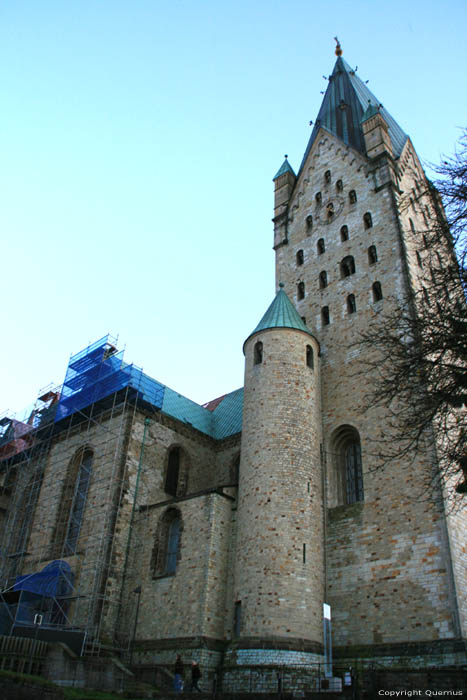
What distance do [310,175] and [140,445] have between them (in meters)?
20.3

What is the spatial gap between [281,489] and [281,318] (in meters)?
8.56

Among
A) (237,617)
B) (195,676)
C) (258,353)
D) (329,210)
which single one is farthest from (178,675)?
(329,210)

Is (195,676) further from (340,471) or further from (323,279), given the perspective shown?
(323,279)

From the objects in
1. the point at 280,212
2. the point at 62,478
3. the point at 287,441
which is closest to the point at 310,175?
the point at 280,212

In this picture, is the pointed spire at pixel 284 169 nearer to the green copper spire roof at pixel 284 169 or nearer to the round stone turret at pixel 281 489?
the green copper spire roof at pixel 284 169

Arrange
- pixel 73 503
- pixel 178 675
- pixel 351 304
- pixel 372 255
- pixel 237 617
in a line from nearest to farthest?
pixel 178 675 < pixel 237 617 < pixel 73 503 < pixel 351 304 < pixel 372 255

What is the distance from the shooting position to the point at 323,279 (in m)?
31.5

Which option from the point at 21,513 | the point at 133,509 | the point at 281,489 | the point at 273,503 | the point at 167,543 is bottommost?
the point at 167,543

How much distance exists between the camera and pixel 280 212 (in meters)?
37.2

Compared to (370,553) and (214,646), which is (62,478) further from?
(370,553)

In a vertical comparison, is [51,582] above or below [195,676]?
above

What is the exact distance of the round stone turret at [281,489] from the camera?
20.5 meters

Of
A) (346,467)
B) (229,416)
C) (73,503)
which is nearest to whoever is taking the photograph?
(346,467)

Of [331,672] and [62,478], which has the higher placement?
[62,478]
